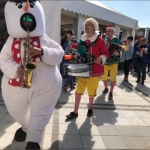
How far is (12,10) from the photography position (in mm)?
2330

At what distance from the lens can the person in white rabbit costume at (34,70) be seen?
2.33m

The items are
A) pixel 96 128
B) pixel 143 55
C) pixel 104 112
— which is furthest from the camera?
pixel 143 55

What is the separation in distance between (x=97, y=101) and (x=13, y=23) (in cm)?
317

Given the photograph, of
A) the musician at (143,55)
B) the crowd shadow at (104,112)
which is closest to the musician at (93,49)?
the crowd shadow at (104,112)

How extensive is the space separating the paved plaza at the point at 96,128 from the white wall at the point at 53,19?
1495mm

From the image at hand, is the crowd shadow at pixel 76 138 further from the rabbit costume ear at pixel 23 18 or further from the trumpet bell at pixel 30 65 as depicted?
the rabbit costume ear at pixel 23 18

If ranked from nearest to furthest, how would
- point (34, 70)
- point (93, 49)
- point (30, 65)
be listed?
1. point (30, 65)
2. point (34, 70)
3. point (93, 49)

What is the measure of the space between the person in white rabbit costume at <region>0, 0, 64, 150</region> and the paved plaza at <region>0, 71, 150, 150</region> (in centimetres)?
56

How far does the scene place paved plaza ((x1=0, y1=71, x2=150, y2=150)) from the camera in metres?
Answer: 2.91

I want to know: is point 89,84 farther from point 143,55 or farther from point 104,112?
point 143,55

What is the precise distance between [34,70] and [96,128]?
1597 mm

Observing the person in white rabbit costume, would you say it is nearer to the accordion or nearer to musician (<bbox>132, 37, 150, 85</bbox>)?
the accordion

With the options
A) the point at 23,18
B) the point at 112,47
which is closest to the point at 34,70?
the point at 23,18

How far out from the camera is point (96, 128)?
3.46 meters
